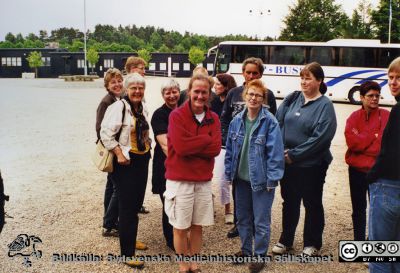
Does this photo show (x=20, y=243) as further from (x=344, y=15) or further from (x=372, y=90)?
(x=344, y=15)

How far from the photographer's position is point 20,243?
435cm

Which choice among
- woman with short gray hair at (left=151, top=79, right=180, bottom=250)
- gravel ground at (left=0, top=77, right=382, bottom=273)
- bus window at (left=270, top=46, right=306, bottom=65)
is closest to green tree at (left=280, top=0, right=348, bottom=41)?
bus window at (left=270, top=46, right=306, bottom=65)

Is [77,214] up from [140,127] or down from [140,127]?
down

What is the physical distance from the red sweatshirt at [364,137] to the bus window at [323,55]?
18.8 metres

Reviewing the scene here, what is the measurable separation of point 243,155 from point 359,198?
1268 millimetres

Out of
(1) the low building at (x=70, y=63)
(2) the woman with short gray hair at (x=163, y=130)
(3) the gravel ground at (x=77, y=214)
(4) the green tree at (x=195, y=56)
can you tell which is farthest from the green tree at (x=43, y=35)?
(2) the woman with short gray hair at (x=163, y=130)

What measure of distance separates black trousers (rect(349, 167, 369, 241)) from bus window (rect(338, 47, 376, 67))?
61.4ft

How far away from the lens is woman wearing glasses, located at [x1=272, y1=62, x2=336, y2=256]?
392cm

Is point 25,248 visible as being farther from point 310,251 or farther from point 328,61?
point 328,61

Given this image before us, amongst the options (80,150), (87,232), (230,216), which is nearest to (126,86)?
(87,232)

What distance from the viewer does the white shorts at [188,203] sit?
355cm

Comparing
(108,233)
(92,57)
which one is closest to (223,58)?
(108,233)

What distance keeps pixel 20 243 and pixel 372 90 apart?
12.6 ft

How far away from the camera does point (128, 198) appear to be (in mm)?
3930
